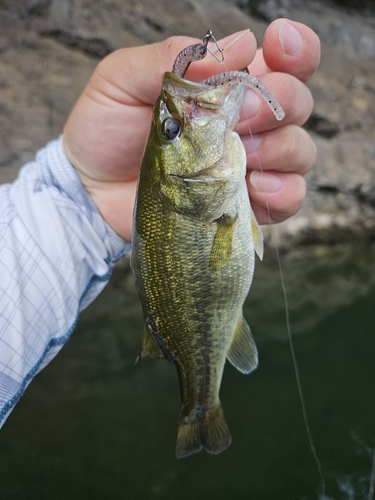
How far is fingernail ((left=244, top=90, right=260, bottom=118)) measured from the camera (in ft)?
4.62

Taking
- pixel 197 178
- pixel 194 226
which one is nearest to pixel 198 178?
pixel 197 178

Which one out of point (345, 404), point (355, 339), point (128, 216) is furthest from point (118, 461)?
point (355, 339)

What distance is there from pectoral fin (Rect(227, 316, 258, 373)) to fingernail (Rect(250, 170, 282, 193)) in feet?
1.73

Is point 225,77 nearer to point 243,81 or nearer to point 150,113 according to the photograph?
point 243,81

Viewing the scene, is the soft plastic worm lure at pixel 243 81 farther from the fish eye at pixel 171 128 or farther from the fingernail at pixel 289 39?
the fingernail at pixel 289 39

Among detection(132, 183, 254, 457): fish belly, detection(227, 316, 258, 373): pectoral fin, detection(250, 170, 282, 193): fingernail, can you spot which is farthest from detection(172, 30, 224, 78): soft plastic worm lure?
detection(227, 316, 258, 373): pectoral fin

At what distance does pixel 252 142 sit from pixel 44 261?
2.95 ft

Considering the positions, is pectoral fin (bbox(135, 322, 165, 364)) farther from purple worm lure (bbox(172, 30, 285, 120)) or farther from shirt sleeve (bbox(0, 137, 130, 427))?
purple worm lure (bbox(172, 30, 285, 120))

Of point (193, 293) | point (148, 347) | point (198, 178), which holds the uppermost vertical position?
point (198, 178)

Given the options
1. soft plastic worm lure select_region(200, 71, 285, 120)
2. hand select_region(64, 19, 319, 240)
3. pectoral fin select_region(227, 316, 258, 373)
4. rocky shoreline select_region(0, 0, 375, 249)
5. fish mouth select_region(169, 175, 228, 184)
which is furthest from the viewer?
rocky shoreline select_region(0, 0, 375, 249)

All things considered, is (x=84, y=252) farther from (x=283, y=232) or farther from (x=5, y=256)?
(x=283, y=232)

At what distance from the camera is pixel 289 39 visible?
1352 millimetres

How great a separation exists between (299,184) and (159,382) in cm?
230

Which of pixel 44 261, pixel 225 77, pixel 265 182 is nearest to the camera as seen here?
pixel 225 77
